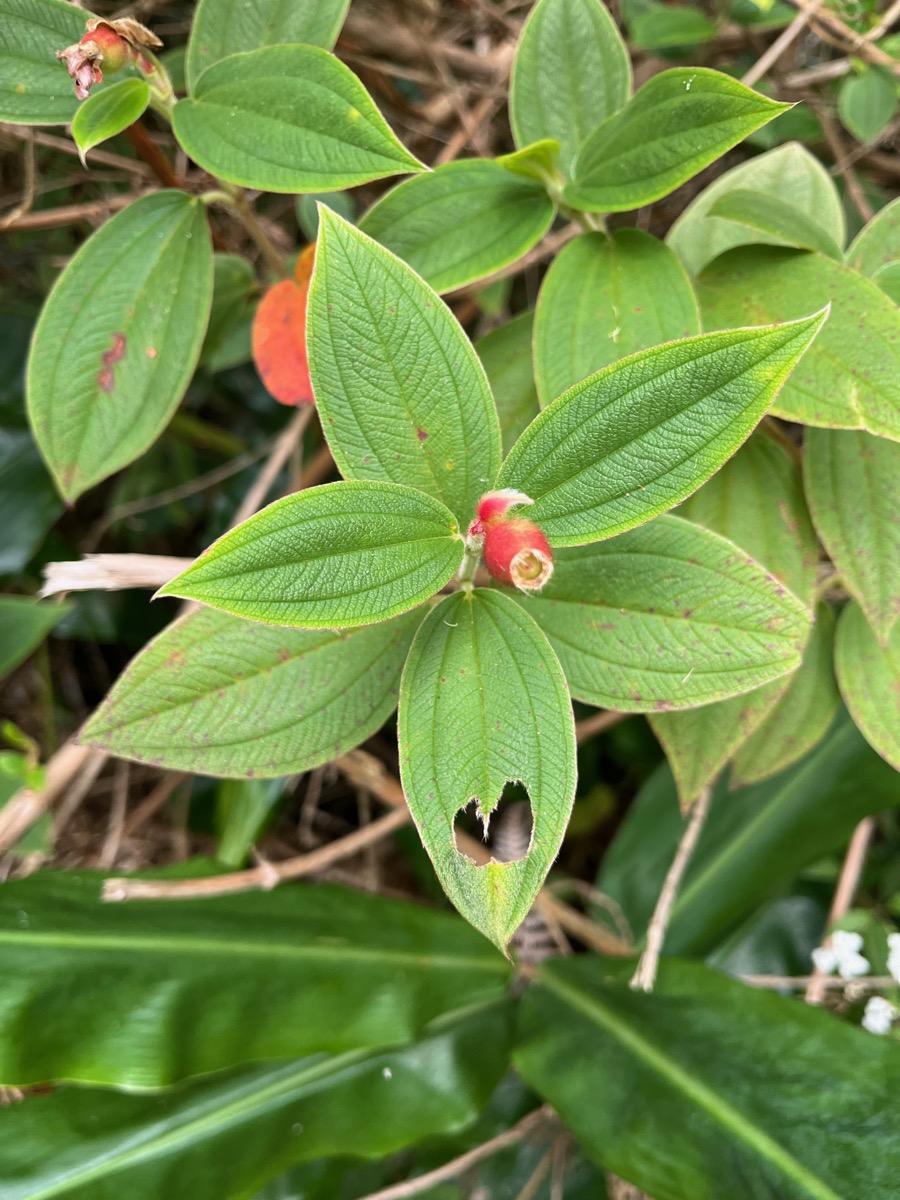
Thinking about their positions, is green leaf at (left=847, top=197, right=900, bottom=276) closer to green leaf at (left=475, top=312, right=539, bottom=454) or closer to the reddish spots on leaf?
green leaf at (left=475, top=312, right=539, bottom=454)

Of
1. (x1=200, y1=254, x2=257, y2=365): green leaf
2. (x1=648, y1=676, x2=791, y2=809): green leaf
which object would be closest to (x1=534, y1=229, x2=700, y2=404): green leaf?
(x1=648, y1=676, x2=791, y2=809): green leaf

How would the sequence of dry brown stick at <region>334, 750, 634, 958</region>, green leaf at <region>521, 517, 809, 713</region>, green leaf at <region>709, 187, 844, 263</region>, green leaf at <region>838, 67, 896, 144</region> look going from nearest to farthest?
green leaf at <region>521, 517, 809, 713</region>, green leaf at <region>709, 187, 844, 263</region>, green leaf at <region>838, 67, 896, 144</region>, dry brown stick at <region>334, 750, 634, 958</region>

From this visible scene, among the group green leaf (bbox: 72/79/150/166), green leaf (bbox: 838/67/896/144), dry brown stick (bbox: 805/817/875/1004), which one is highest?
green leaf (bbox: 838/67/896/144)

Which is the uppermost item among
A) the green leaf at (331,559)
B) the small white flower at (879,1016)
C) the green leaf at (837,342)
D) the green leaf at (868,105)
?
the green leaf at (868,105)

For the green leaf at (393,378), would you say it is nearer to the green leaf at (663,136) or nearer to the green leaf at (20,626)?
the green leaf at (663,136)

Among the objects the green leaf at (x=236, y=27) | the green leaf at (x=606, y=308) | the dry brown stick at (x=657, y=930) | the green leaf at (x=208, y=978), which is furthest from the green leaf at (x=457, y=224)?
the green leaf at (x=208, y=978)

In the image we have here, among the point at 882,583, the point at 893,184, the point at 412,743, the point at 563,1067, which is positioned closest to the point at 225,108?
the point at 412,743
